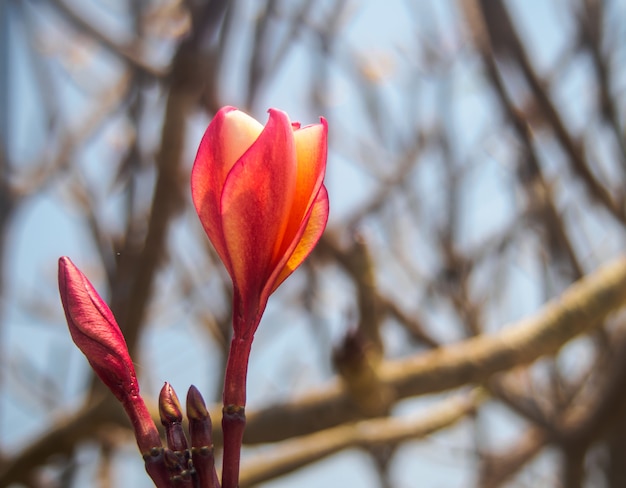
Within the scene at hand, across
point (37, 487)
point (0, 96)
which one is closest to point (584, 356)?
point (37, 487)

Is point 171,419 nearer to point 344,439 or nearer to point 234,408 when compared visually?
point 234,408

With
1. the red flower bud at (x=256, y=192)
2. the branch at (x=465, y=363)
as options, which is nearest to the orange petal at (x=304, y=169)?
the red flower bud at (x=256, y=192)

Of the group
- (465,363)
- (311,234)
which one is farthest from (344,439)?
(311,234)

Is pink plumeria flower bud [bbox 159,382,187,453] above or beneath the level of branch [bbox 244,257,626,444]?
beneath

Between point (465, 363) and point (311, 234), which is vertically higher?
point (465, 363)

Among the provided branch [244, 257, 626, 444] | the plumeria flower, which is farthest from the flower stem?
branch [244, 257, 626, 444]

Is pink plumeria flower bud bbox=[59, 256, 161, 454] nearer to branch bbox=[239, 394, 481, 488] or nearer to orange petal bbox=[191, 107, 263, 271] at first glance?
orange petal bbox=[191, 107, 263, 271]
